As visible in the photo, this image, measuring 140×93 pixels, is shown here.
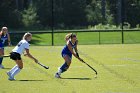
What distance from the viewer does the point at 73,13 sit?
73750 mm

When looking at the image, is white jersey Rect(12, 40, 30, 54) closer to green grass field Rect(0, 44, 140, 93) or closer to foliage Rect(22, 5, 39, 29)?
green grass field Rect(0, 44, 140, 93)

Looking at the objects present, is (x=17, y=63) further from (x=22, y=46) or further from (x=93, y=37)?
(x=93, y=37)

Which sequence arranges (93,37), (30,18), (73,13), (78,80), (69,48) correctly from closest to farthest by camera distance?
(78,80), (69,48), (93,37), (30,18), (73,13)

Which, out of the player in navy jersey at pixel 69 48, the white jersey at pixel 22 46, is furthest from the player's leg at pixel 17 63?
the player in navy jersey at pixel 69 48

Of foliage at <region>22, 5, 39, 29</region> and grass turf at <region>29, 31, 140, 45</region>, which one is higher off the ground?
foliage at <region>22, 5, 39, 29</region>

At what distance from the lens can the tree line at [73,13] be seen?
6769 centimetres

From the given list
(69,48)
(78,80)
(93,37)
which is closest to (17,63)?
(69,48)

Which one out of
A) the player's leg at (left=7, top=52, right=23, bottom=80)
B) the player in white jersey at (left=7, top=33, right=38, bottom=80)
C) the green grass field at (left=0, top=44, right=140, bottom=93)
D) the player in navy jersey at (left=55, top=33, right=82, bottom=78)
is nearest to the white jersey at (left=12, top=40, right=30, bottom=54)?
the player in white jersey at (left=7, top=33, right=38, bottom=80)

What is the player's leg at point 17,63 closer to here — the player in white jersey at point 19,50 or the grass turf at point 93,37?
the player in white jersey at point 19,50

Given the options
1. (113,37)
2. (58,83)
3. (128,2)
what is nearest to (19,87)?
(58,83)

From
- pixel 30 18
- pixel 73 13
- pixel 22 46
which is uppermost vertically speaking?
pixel 22 46

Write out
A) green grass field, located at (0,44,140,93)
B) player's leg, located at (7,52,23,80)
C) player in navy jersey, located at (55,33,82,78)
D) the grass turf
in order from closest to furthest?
green grass field, located at (0,44,140,93) → player's leg, located at (7,52,23,80) → player in navy jersey, located at (55,33,82,78) → the grass turf

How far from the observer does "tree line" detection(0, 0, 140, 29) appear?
222ft

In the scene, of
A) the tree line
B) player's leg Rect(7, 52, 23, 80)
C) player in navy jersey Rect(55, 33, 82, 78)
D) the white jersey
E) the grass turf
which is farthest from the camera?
the tree line
